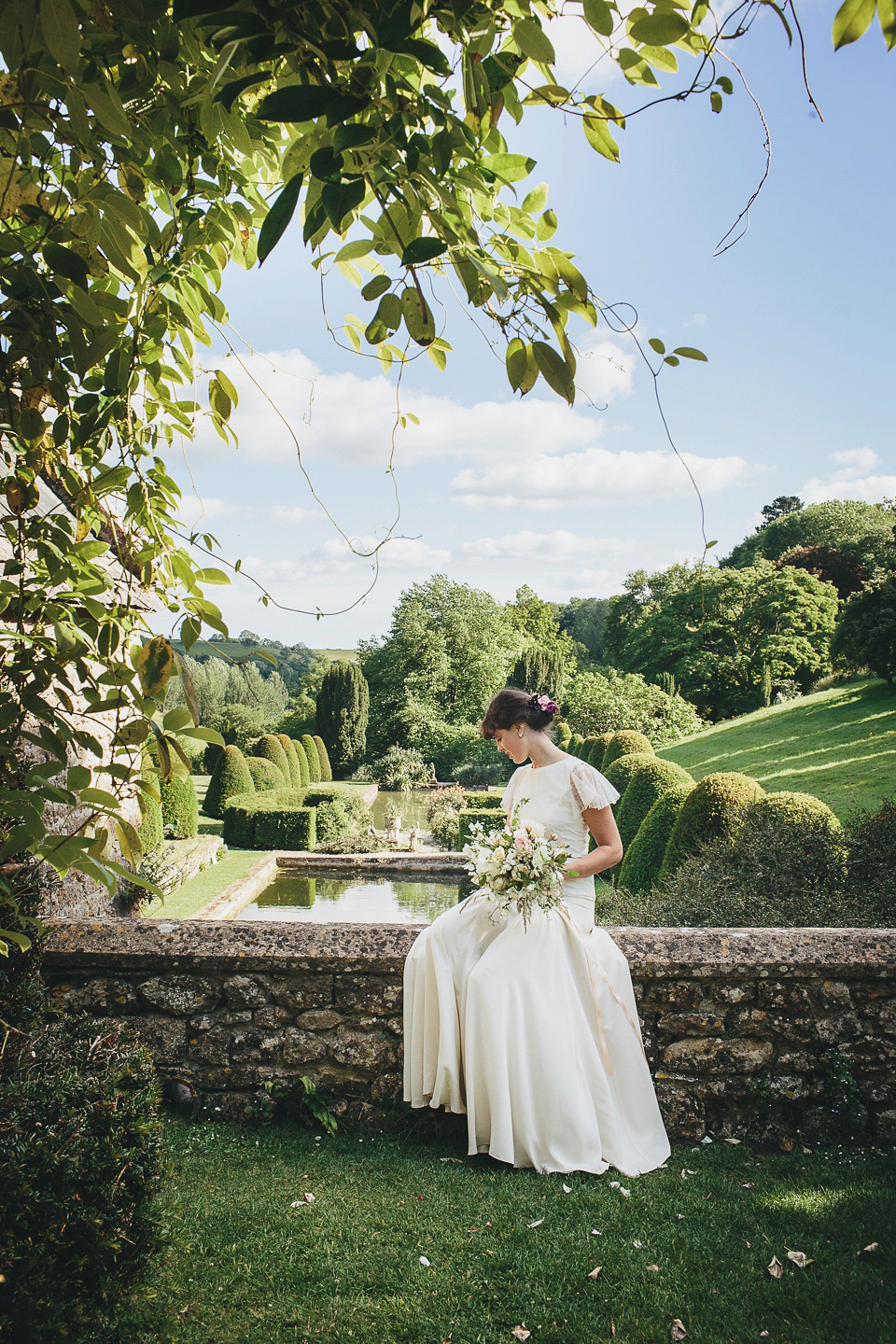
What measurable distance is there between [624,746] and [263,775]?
30.4 feet

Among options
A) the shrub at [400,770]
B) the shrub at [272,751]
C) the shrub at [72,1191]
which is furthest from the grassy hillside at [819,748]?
the shrub at [272,751]

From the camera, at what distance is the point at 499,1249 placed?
87.2 inches

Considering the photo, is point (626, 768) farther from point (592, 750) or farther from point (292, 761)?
point (292, 761)

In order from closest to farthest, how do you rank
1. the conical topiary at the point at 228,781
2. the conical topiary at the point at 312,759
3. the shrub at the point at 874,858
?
the shrub at the point at 874,858 → the conical topiary at the point at 228,781 → the conical topiary at the point at 312,759

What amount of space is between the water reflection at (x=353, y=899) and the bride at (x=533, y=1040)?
5.38 metres

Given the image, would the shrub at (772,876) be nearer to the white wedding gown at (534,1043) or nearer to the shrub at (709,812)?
the shrub at (709,812)

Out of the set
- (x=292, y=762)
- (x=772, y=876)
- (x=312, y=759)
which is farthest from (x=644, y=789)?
(x=312, y=759)

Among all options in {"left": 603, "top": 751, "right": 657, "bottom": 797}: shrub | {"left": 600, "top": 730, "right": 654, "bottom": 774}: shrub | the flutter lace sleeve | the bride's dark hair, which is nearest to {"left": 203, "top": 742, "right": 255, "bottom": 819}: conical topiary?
{"left": 600, "top": 730, "right": 654, "bottom": 774}: shrub

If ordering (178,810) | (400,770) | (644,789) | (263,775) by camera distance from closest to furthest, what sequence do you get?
(644,789), (178,810), (263,775), (400,770)

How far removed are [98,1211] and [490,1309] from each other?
3.44 feet

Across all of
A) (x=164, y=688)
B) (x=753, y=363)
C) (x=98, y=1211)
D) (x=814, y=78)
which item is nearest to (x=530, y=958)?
(x=98, y=1211)

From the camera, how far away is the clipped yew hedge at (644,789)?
877cm

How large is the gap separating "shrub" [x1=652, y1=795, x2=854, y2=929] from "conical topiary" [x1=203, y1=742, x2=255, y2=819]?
453 inches

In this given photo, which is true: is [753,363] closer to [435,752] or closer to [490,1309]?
[490,1309]
